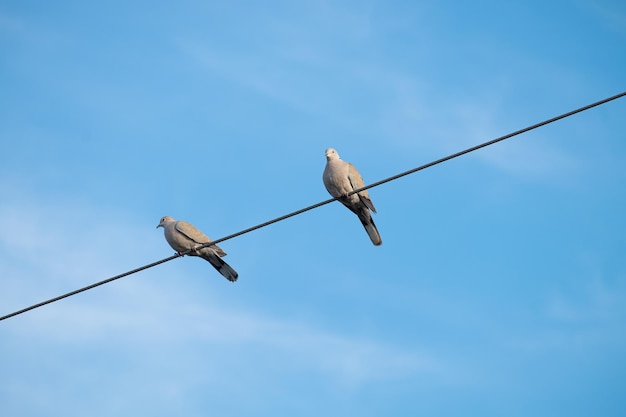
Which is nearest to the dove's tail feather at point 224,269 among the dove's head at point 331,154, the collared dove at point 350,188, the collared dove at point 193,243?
the collared dove at point 193,243

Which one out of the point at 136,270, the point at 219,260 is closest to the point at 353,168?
the point at 219,260

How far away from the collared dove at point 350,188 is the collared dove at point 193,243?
179 centimetres

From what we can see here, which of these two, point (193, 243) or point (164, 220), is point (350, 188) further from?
point (164, 220)

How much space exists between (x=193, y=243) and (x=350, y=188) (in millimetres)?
2283

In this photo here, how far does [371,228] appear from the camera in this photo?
12.6m

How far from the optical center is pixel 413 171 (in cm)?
797

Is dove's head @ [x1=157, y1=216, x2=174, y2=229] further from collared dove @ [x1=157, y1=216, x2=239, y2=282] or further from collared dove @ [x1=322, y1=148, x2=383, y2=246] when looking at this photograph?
collared dove @ [x1=322, y1=148, x2=383, y2=246]

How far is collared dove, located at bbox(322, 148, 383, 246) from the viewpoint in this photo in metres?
12.3

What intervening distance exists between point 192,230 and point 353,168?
7.94 ft

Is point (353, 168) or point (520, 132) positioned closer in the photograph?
point (520, 132)

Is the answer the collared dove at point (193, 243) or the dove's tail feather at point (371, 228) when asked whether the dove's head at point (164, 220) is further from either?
the dove's tail feather at point (371, 228)

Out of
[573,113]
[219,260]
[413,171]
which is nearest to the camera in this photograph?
[573,113]

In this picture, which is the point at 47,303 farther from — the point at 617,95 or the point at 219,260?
the point at 617,95

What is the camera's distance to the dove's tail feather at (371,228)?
12.6m
